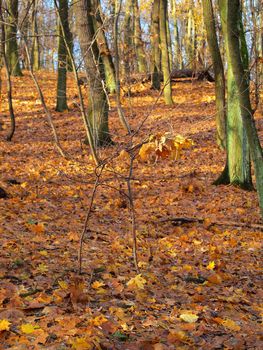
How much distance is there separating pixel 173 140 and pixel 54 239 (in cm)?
251

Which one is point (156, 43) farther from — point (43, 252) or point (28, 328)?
point (28, 328)

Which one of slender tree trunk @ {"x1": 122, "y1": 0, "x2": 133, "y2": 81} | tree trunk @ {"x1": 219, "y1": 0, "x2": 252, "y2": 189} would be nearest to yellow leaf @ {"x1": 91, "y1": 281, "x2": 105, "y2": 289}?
tree trunk @ {"x1": 219, "y1": 0, "x2": 252, "y2": 189}

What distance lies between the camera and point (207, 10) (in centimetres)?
1169

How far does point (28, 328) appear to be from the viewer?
10.4 ft

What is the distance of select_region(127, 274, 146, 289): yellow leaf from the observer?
4305mm

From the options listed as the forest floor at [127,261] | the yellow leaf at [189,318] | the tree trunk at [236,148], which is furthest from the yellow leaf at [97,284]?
the tree trunk at [236,148]

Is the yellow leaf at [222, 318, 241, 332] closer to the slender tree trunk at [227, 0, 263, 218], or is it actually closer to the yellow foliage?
the yellow foliage

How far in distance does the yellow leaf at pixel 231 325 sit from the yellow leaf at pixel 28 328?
157cm

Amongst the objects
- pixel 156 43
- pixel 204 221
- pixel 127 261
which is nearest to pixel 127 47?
pixel 156 43

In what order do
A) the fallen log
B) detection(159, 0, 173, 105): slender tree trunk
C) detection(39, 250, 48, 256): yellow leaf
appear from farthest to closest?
1. detection(159, 0, 173, 105): slender tree trunk
2. the fallen log
3. detection(39, 250, 48, 256): yellow leaf

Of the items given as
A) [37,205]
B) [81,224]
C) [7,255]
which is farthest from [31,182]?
[7,255]

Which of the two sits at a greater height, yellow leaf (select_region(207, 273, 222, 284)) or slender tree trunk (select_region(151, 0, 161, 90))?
slender tree trunk (select_region(151, 0, 161, 90))

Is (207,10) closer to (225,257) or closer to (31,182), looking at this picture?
(31,182)

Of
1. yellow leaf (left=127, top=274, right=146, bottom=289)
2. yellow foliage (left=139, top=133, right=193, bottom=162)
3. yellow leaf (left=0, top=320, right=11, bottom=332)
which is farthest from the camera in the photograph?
yellow leaf (left=127, top=274, right=146, bottom=289)
